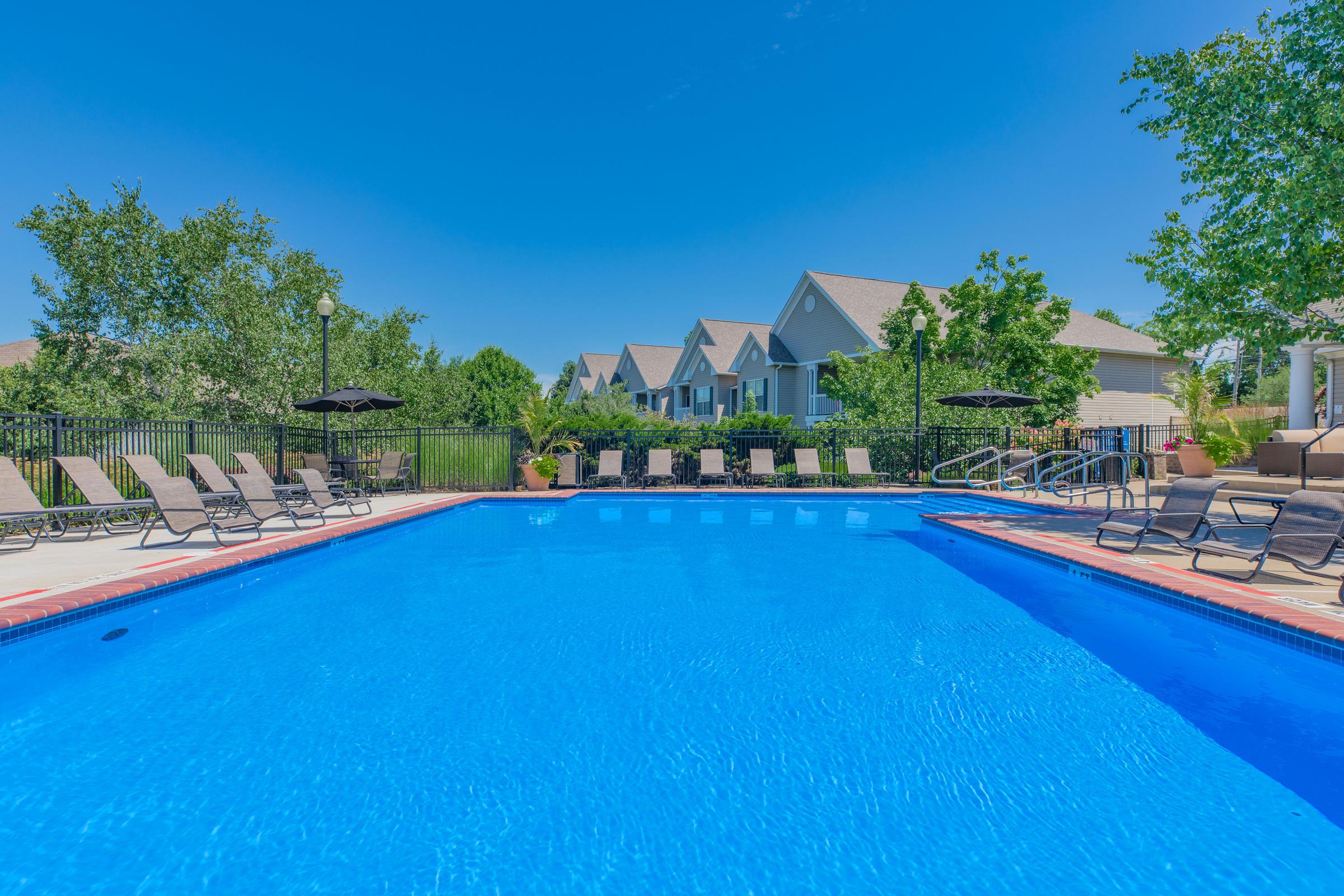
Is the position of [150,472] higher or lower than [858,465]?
higher

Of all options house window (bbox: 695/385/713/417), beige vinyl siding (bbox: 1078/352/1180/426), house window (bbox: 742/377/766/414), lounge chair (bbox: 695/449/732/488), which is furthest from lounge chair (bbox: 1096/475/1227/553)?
house window (bbox: 695/385/713/417)

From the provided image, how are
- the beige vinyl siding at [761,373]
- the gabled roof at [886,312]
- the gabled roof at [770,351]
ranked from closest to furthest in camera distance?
the gabled roof at [886,312]
the gabled roof at [770,351]
the beige vinyl siding at [761,373]

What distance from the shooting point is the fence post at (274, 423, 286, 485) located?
1261 centimetres

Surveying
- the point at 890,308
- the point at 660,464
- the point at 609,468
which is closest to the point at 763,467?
the point at 660,464

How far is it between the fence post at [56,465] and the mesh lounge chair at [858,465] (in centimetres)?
1415

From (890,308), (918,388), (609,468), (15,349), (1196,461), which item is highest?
(15,349)

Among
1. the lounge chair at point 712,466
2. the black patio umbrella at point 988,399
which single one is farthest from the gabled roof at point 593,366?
the black patio umbrella at point 988,399

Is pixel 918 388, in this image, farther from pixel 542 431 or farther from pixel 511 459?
pixel 511 459

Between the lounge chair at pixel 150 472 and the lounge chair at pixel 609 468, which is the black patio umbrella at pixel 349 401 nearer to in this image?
the lounge chair at pixel 150 472

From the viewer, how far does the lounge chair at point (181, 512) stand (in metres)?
6.98

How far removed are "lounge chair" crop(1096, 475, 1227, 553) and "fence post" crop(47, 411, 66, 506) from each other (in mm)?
12449

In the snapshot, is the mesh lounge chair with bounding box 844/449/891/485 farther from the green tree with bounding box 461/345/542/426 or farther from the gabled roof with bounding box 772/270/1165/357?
the green tree with bounding box 461/345/542/426

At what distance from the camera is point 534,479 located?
15445 millimetres

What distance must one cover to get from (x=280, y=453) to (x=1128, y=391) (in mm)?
26395
